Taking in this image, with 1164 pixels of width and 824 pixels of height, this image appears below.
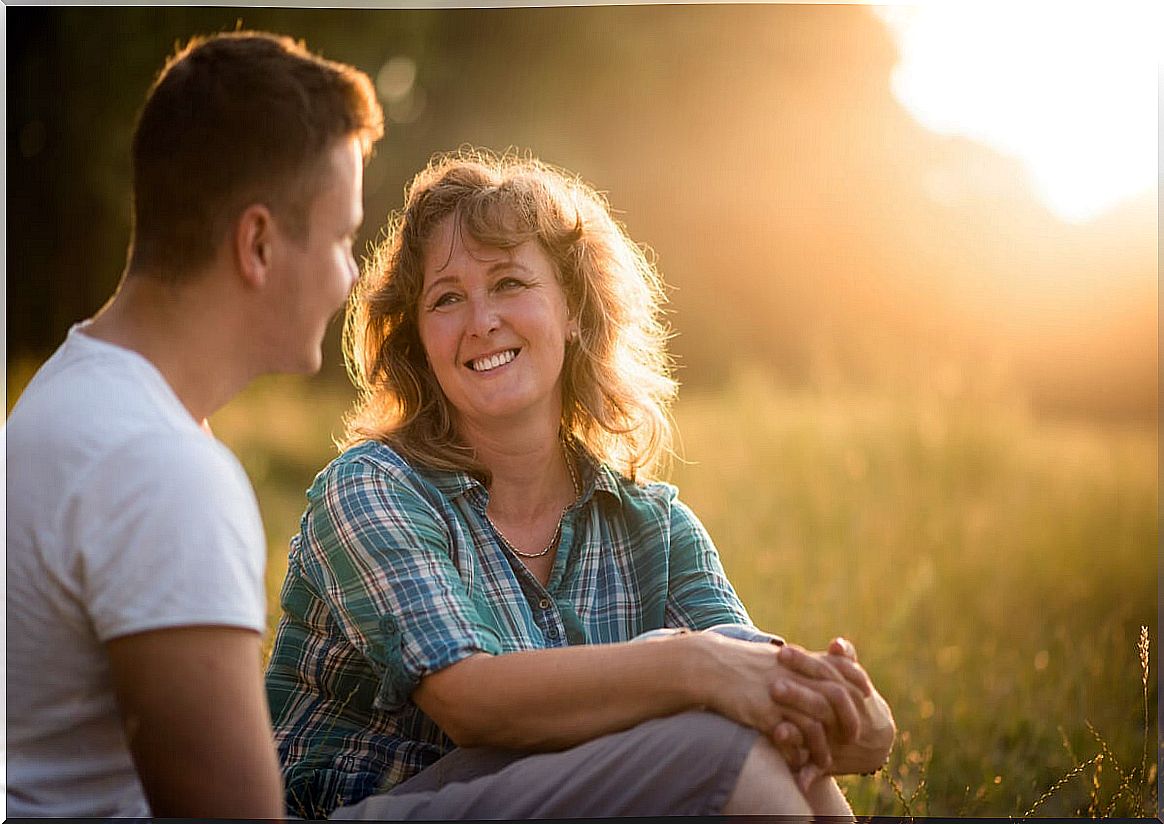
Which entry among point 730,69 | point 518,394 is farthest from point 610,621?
point 730,69

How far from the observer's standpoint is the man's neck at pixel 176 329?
4.78ft

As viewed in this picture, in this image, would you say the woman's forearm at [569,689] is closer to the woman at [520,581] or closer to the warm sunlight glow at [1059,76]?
the woman at [520,581]

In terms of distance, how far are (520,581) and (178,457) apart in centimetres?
100

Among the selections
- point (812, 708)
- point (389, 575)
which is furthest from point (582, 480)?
point (812, 708)

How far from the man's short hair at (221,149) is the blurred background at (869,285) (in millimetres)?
1127

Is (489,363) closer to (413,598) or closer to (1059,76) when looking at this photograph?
(413,598)

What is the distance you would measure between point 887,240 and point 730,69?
1.39 metres

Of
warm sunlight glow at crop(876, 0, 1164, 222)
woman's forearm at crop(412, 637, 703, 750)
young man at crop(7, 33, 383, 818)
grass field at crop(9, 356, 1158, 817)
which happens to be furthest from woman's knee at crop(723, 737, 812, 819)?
warm sunlight glow at crop(876, 0, 1164, 222)

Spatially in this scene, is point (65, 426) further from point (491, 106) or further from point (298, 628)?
point (491, 106)

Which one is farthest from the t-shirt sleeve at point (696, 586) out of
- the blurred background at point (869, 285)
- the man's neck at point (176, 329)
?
the man's neck at point (176, 329)

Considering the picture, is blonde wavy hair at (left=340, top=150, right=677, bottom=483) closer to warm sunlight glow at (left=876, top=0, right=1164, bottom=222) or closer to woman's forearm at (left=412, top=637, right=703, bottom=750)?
woman's forearm at (left=412, top=637, right=703, bottom=750)

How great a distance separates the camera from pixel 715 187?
14.1 ft

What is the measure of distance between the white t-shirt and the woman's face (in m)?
0.86

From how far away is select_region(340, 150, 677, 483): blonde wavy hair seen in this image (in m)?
2.29
